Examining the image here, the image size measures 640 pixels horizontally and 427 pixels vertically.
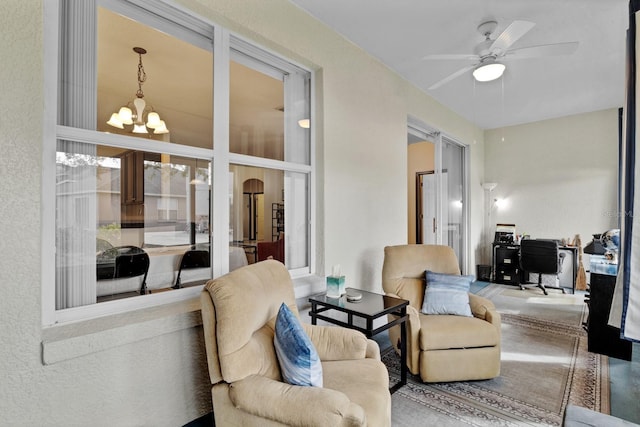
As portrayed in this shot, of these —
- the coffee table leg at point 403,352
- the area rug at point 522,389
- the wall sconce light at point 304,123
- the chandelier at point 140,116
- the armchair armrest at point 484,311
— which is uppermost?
the wall sconce light at point 304,123

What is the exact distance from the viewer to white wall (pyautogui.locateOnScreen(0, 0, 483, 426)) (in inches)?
53.5

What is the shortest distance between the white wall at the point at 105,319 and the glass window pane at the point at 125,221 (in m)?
0.16

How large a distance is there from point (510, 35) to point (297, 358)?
2.58m

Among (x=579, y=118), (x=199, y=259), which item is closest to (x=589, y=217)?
(x=579, y=118)

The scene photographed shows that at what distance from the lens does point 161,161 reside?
6.61ft

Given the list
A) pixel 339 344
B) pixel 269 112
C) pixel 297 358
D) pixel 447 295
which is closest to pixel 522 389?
pixel 447 295

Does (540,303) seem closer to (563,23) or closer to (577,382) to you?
(577,382)

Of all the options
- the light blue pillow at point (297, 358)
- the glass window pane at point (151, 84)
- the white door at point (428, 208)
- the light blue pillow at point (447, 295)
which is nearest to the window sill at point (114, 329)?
the light blue pillow at point (297, 358)

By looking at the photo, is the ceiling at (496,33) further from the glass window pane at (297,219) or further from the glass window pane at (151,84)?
the glass window pane at (297,219)

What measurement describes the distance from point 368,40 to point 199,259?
96.4 inches

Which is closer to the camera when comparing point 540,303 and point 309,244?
point 309,244

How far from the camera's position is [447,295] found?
265 cm

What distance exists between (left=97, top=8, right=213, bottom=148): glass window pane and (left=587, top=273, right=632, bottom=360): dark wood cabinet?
11.6 ft

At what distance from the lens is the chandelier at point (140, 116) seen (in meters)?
1.88
